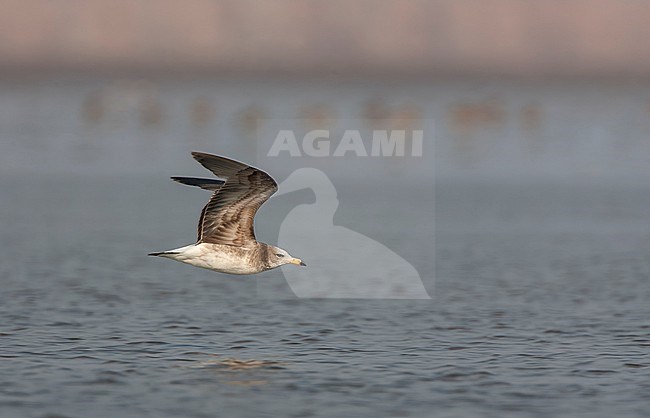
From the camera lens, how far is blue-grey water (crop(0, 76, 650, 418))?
1327 centimetres

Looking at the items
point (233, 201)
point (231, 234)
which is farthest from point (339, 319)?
point (233, 201)

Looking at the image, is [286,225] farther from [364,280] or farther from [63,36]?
[63,36]

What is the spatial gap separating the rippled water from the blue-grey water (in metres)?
0.04

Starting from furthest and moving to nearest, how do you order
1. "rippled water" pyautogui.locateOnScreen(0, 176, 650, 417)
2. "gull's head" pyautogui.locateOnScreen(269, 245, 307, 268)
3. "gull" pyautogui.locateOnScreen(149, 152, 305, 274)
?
"gull's head" pyautogui.locateOnScreen(269, 245, 307, 268)
"gull" pyautogui.locateOnScreen(149, 152, 305, 274)
"rippled water" pyautogui.locateOnScreen(0, 176, 650, 417)

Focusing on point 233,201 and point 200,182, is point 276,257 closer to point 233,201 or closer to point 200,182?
point 233,201

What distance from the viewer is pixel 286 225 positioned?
83.9ft

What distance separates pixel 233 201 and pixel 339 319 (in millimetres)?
3499

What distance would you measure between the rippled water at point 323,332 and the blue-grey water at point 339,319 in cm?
4

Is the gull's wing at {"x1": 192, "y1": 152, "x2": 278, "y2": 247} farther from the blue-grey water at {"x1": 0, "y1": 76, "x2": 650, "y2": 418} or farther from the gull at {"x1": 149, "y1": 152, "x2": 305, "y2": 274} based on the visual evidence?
the blue-grey water at {"x1": 0, "y1": 76, "x2": 650, "y2": 418}

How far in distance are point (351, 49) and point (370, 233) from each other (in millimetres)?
63154

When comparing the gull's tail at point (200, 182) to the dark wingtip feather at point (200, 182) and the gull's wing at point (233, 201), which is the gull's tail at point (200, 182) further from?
the gull's wing at point (233, 201)

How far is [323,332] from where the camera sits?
16562mm

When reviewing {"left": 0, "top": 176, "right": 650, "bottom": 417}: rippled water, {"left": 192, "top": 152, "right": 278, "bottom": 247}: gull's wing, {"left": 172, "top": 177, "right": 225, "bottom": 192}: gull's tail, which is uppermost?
{"left": 172, "top": 177, "right": 225, "bottom": 192}: gull's tail

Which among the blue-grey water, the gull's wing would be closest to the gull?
the gull's wing
